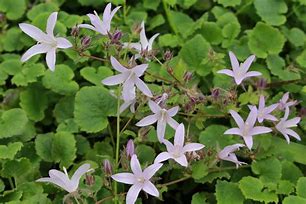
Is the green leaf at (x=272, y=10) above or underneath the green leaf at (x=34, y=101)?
above

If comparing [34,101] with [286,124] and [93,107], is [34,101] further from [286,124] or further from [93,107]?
[286,124]

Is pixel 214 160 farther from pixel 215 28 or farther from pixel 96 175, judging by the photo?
pixel 215 28

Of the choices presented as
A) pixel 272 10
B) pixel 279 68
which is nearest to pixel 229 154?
pixel 279 68

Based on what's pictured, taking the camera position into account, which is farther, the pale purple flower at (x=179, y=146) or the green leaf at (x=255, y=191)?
the green leaf at (x=255, y=191)

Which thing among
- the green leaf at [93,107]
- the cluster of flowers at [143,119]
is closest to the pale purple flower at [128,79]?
the cluster of flowers at [143,119]

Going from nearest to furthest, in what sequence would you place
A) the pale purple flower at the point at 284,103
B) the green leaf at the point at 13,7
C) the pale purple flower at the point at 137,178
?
1. the pale purple flower at the point at 137,178
2. the pale purple flower at the point at 284,103
3. the green leaf at the point at 13,7

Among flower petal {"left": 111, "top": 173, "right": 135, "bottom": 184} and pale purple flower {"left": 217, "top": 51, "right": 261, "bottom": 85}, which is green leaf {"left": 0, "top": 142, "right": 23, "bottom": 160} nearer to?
flower petal {"left": 111, "top": 173, "right": 135, "bottom": 184}

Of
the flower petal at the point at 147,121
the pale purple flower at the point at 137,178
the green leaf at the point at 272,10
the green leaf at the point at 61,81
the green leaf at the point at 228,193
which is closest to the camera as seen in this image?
the pale purple flower at the point at 137,178

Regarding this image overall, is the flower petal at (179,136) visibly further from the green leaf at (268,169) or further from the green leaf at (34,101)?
the green leaf at (34,101)
